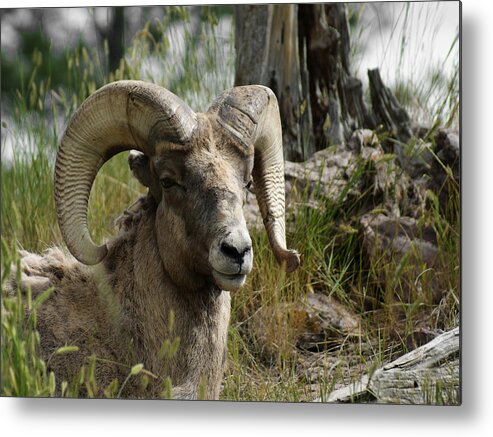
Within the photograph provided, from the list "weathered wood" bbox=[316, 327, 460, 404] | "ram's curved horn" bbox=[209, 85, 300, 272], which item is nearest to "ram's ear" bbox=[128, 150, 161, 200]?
"ram's curved horn" bbox=[209, 85, 300, 272]

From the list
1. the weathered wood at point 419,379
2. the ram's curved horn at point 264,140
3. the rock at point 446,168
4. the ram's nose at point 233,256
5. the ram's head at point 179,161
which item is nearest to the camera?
the ram's nose at point 233,256

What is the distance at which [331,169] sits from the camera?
6059 mm

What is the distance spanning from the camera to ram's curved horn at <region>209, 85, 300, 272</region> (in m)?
4.77

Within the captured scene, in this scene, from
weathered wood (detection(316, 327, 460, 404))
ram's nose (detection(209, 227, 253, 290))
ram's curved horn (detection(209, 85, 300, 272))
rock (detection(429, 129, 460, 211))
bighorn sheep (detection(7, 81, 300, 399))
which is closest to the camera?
ram's nose (detection(209, 227, 253, 290))

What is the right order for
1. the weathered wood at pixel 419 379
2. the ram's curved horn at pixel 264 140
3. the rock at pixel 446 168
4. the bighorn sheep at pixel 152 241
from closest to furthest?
the bighorn sheep at pixel 152 241
the ram's curved horn at pixel 264 140
the weathered wood at pixel 419 379
the rock at pixel 446 168

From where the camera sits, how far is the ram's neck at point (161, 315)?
4.78 metres

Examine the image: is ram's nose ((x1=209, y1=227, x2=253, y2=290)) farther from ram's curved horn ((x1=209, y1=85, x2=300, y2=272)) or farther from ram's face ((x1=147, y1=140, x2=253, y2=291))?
ram's curved horn ((x1=209, y1=85, x2=300, y2=272))

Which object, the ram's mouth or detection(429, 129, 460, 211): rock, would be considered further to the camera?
detection(429, 129, 460, 211): rock

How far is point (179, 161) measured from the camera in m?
4.65

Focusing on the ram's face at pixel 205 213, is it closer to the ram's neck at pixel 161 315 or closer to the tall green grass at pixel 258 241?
the ram's neck at pixel 161 315

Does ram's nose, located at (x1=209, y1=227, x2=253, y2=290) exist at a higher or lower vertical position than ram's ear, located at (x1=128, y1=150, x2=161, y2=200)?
lower

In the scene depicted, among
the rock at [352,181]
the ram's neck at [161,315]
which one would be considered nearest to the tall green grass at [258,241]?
the rock at [352,181]

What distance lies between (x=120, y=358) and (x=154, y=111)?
1.17 metres

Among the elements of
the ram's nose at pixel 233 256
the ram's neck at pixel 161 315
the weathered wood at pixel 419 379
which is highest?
the ram's nose at pixel 233 256
